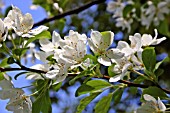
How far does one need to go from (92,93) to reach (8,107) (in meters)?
0.22

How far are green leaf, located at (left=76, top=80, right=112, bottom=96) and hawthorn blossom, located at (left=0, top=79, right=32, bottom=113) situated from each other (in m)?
0.12

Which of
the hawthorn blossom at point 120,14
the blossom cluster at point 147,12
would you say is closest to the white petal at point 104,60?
the blossom cluster at point 147,12

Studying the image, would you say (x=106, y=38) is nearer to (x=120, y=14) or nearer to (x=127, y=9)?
(x=127, y=9)

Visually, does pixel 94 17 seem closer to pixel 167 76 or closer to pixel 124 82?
pixel 167 76

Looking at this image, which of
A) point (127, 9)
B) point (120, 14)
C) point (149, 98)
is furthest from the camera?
point (120, 14)

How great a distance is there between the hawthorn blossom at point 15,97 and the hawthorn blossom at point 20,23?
0.40ft

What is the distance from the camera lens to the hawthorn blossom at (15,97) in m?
0.96

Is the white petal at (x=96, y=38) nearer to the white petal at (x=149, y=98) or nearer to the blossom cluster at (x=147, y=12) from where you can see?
the white petal at (x=149, y=98)

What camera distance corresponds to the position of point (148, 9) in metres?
2.39

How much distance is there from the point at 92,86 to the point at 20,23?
0.75 feet

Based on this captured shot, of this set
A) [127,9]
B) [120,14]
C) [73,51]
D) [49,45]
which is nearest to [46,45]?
[49,45]

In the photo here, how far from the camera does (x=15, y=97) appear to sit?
97 centimetres

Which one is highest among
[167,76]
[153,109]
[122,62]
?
[122,62]

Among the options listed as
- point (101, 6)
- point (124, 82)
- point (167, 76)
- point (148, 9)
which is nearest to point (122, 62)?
point (124, 82)
